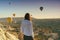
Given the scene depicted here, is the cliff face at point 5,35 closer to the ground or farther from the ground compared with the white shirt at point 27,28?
closer to the ground

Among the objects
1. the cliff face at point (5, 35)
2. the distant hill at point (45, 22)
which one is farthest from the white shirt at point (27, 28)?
the distant hill at point (45, 22)

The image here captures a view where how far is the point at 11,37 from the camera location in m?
4.31

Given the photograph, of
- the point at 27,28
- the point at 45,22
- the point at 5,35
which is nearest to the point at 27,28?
the point at 27,28

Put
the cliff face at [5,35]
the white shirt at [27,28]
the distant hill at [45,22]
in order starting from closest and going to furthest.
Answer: the white shirt at [27,28], the cliff face at [5,35], the distant hill at [45,22]

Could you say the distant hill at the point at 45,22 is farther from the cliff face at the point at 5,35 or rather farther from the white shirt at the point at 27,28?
the white shirt at the point at 27,28

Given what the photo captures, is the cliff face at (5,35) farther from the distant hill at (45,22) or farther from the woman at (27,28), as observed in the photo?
the woman at (27,28)

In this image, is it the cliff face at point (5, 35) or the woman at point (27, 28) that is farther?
the cliff face at point (5, 35)

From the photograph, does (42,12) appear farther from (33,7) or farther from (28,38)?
(28,38)

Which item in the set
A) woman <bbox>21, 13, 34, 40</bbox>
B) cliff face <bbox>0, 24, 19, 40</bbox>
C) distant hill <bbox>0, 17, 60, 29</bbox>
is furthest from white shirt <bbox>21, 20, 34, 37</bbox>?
distant hill <bbox>0, 17, 60, 29</bbox>

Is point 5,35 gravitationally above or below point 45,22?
below

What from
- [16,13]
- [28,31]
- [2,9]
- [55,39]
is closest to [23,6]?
[16,13]

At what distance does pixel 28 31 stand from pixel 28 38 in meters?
0.13

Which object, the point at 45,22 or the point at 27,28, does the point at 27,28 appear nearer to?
the point at 27,28

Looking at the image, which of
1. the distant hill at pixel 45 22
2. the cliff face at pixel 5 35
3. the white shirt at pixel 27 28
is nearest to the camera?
the white shirt at pixel 27 28
